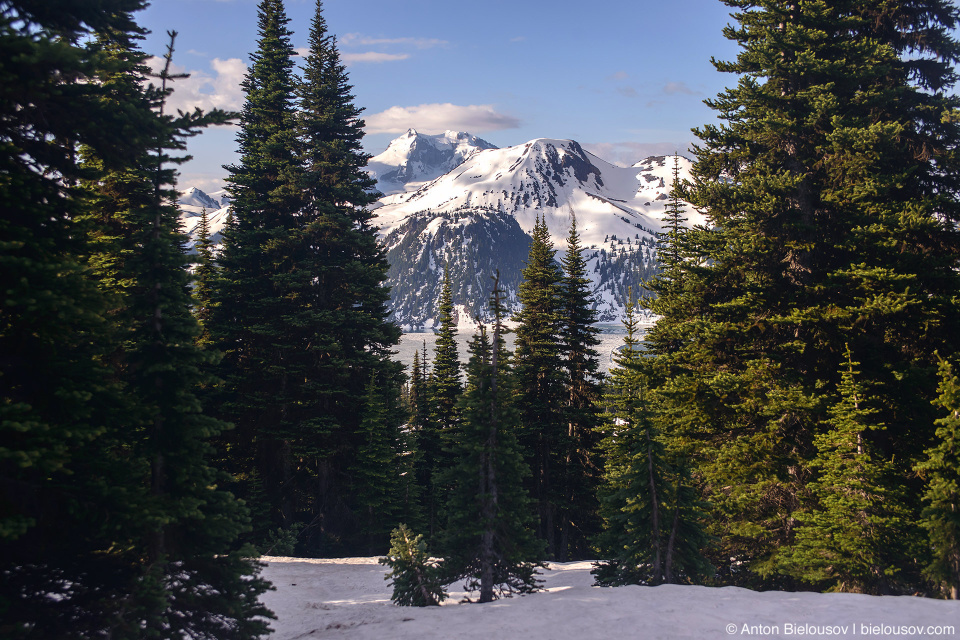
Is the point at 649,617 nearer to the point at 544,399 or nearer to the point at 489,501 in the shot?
the point at 489,501

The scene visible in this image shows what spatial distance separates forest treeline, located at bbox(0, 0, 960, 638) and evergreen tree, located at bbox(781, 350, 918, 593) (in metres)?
0.09

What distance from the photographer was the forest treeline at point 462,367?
7.84 meters

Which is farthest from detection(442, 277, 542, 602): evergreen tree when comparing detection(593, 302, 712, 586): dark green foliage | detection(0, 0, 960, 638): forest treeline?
detection(593, 302, 712, 586): dark green foliage

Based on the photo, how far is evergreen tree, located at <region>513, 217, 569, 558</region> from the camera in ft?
89.4

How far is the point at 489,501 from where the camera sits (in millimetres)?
14297

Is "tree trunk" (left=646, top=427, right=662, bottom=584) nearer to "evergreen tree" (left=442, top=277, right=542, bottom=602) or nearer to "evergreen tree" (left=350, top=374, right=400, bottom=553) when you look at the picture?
"evergreen tree" (left=442, top=277, right=542, bottom=602)

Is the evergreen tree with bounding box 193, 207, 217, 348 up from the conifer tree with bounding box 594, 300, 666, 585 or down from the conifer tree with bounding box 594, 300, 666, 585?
up

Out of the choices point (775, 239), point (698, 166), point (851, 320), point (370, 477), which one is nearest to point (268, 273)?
point (370, 477)

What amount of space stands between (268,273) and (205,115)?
56.2 ft

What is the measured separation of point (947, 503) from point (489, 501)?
1109 cm

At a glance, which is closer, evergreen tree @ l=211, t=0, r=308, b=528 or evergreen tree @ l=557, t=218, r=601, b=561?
evergreen tree @ l=211, t=0, r=308, b=528

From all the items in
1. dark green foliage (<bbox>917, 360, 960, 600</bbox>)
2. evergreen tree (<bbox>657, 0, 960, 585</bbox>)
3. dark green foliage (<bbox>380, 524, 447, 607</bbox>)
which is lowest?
dark green foliage (<bbox>380, 524, 447, 607</bbox>)

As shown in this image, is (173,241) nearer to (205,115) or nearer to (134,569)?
(205,115)

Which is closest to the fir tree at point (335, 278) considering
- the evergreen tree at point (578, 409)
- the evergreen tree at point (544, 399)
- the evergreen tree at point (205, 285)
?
the evergreen tree at point (205, 285)
